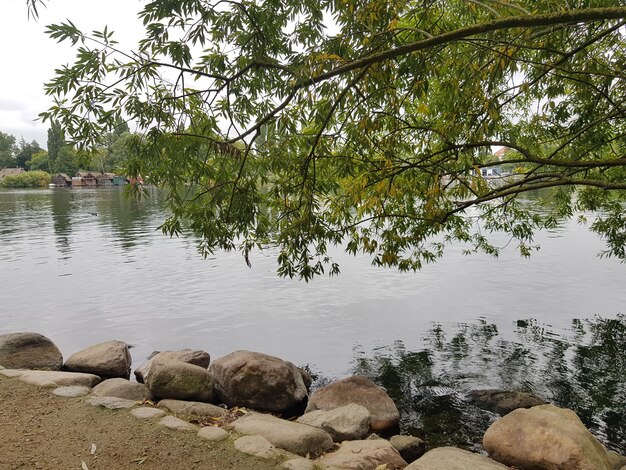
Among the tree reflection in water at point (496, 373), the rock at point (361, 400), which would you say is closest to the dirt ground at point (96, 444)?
the rock at point (361, 400)

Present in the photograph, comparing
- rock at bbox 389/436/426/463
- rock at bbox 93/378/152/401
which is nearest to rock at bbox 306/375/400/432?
rock at bbox 389/436/426/463

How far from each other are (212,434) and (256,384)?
9.09 feet

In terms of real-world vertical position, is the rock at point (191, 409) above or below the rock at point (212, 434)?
below

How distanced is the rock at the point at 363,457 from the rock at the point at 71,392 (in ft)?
10.6

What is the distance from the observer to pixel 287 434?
4.87 meters

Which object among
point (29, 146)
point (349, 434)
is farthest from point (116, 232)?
point (29, 146)

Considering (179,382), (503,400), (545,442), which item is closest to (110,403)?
(179,382)

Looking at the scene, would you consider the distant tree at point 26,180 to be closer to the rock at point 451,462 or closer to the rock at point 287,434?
the rock at point 287,434

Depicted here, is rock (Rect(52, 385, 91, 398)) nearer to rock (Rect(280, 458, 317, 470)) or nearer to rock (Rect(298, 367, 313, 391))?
rock (Rect(280, 458, 317, 470))

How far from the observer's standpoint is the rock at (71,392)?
5.83m

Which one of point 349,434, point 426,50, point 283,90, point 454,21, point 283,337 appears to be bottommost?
point 283,337

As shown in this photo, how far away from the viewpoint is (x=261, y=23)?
569 cm

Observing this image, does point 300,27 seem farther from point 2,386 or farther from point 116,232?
point 116,232

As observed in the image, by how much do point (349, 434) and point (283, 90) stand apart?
14.1ft
